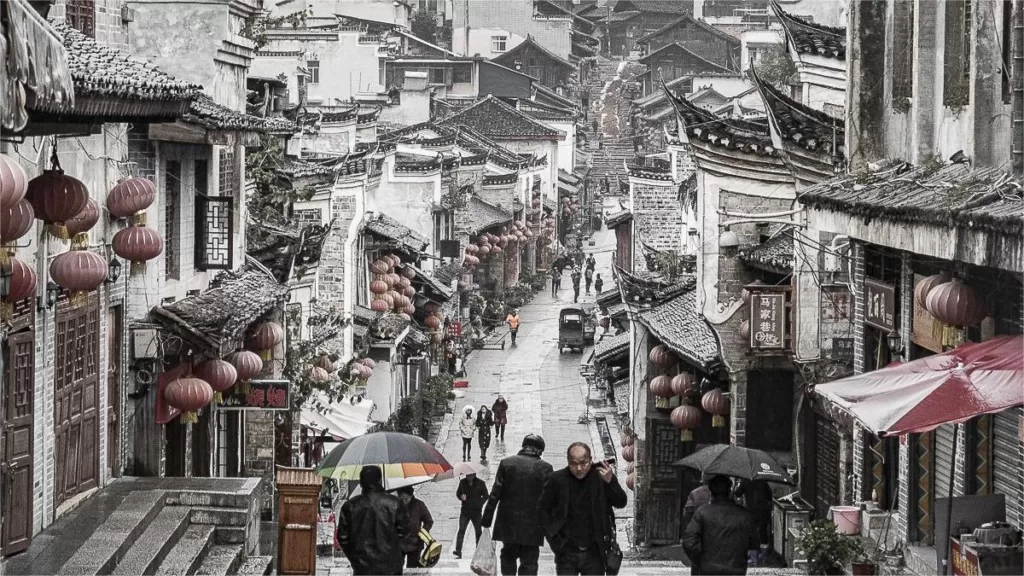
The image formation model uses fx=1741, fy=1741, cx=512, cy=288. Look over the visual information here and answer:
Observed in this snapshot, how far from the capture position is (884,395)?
14.6 metres

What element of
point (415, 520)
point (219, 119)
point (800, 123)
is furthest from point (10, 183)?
point (800, 123)

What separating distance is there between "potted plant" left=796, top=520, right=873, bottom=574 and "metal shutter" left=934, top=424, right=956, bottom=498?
1034mm

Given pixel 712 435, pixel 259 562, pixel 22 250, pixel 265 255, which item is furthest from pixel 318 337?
pixel 22 250

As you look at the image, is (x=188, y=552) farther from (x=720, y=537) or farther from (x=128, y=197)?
(x=720, y=537)

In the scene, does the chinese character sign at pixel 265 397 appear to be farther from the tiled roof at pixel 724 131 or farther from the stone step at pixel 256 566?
the tiled roof at pixel 724 131

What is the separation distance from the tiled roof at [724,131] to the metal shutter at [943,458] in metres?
10.6

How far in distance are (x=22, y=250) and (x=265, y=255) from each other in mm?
13973

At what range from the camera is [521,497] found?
1537cm

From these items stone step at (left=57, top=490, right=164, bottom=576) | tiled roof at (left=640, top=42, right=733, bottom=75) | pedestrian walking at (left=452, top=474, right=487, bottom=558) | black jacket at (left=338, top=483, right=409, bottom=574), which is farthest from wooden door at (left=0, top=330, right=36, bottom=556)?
tiled roof at (left=640, top=42, right=733, bottom=75)

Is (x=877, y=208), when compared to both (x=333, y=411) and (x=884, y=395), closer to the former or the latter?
(x=884, y=395)

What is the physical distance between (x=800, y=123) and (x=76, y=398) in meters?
11.6

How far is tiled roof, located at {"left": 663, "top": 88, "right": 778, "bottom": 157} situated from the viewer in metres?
28.0

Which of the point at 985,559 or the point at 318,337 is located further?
the point at 318,337

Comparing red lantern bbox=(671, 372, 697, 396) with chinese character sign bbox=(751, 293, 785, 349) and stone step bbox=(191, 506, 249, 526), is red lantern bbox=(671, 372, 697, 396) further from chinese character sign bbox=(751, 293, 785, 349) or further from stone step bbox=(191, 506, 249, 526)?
stone step bbox=(191, 506, 249, 526)
